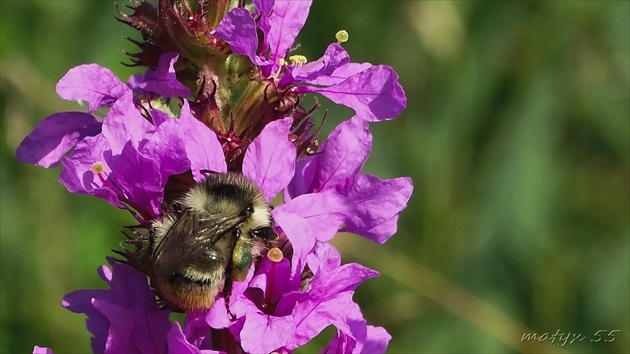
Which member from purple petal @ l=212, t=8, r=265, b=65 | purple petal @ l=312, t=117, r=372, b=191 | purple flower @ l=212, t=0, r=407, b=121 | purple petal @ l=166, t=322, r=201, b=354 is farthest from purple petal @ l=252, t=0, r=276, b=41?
purple petal @ l=166, t=322, r=201, b=354

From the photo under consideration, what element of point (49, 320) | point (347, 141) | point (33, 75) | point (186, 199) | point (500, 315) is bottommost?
point (49, 320)

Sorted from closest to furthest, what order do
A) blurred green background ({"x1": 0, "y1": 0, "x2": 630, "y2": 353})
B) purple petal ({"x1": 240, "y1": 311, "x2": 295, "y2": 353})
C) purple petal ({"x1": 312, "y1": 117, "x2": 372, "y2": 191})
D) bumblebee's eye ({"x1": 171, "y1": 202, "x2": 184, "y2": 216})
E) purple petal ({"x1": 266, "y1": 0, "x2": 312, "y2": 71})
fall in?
1. purple petal ({"x1": 240, "y1": 311, "x2": 295, "y2": 353})
2. bumblebee's eye ({"x1": 171, "y1": 202, "x2": 184, "y2": 216})
3. purple petal ({"x1": 266, "y1": 0, "x2": 312, "y2": 71})
4. purple petal ({"x1": 312, "y1": 117, "x2": 372, "y2": 191})
5. blurred green background ({"x1": 0, "y1": 0, "x2": 630, "y2": 353})

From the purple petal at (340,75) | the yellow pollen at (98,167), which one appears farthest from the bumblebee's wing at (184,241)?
the purple petal at (340,75)

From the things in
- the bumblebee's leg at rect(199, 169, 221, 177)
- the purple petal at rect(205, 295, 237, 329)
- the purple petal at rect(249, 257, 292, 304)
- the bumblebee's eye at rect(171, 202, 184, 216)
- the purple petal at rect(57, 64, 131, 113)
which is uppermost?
the purple petal at rect(57, 64, 131, 113)

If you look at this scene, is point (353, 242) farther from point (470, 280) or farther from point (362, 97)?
point (362, 97)

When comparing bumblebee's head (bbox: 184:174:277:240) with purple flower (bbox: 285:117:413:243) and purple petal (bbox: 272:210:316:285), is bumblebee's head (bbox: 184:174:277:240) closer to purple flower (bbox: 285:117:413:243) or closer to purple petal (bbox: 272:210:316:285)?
purple petal (bbox: 272:210:316:285)

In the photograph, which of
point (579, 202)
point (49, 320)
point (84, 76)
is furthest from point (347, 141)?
point (579, 202)
